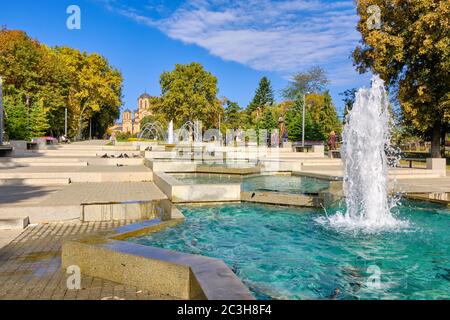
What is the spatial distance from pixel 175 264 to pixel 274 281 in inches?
58.1

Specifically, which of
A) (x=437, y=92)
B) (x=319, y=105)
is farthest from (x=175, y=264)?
(x=319, y=105)

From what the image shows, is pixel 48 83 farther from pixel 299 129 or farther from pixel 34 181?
pixel 34 181

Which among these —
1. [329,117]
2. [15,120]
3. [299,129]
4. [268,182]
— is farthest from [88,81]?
[268,182]

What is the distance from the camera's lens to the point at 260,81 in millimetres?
88000

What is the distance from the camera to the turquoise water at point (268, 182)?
12852 millimetres

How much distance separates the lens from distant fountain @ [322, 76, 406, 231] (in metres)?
8.75

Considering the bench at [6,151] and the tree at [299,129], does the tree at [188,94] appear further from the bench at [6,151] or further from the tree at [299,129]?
the bench at [6,151]

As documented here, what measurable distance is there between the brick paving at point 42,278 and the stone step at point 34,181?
6.96 meters

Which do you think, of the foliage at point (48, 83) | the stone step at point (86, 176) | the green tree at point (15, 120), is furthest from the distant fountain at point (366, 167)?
the foliage at point (48, 83)

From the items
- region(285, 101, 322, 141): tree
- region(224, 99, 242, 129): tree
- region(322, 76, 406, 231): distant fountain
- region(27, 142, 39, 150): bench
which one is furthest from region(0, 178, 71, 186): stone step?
region(224, 99, 242, 129): tree

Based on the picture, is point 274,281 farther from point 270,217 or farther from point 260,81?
point 260,81

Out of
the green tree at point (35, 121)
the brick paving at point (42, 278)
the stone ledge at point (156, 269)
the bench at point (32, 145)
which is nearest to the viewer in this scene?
the stone ledge at point (156, 269)

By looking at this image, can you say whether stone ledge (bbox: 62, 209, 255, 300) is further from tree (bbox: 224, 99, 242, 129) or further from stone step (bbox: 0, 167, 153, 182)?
tree (bbox: 224, 99, 242, 129)

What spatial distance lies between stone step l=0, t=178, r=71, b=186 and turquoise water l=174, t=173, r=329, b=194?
166 inches
